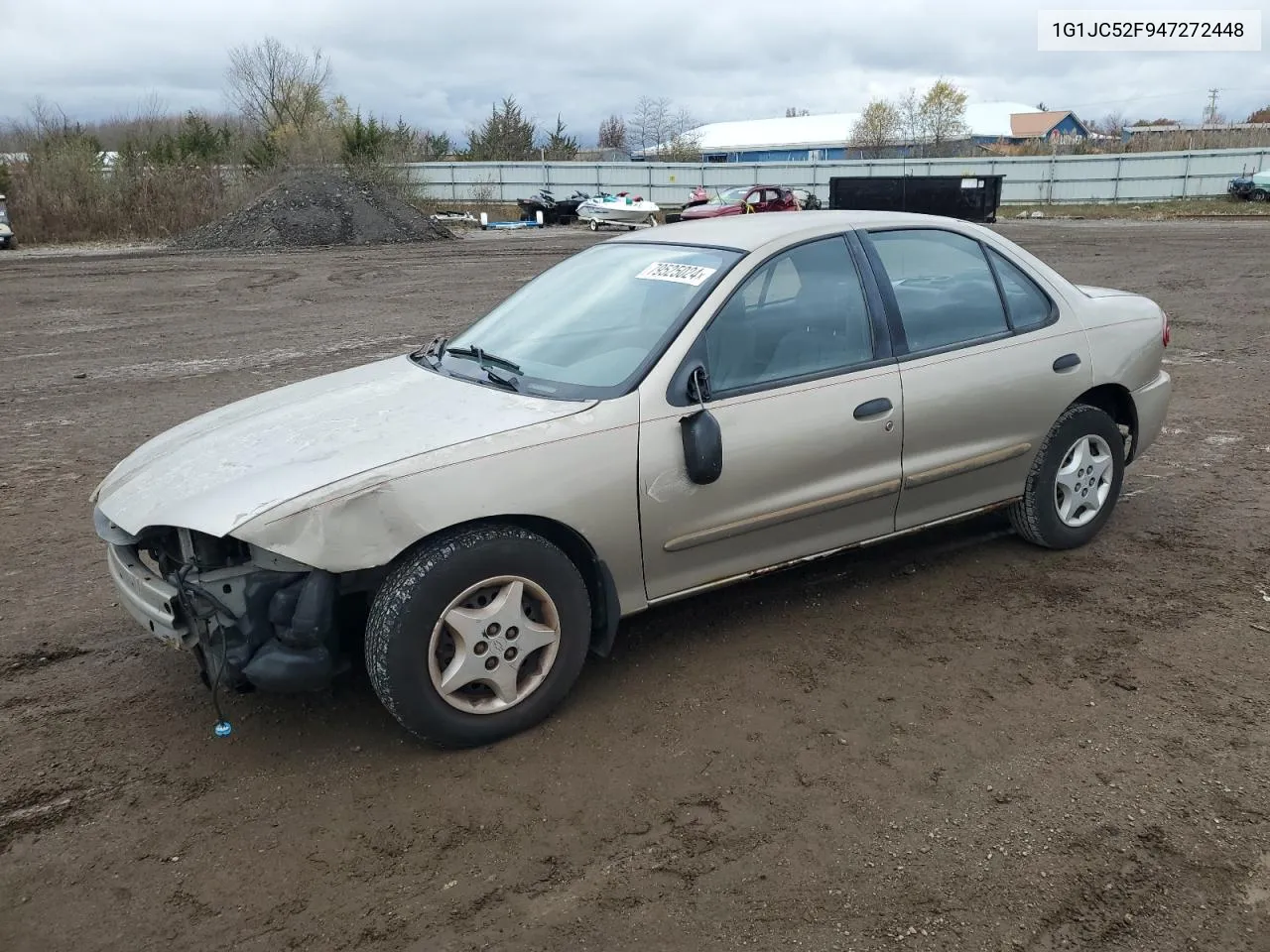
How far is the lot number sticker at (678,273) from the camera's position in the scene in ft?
12.8

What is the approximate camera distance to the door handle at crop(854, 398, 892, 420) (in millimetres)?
3941

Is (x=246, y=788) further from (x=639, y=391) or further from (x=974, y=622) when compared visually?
(x=974, y=622)

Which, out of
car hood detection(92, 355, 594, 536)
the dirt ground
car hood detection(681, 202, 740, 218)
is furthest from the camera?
car hood detection(681, 202, 740, 218)

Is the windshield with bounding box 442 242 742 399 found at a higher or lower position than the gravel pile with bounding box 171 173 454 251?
lower

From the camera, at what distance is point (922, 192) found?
32.9 m

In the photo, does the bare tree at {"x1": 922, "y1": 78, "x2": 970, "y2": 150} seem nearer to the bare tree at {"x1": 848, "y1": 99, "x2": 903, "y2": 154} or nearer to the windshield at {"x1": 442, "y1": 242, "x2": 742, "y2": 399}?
the bare tree at {"x1": 848, "y1": 99, "x2": 903, "y2": 154}

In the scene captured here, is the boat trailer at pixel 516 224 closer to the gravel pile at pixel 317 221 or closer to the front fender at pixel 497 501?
the gravel pile at pixel 317 221

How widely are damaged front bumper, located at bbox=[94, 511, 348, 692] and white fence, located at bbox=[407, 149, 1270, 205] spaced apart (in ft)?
116

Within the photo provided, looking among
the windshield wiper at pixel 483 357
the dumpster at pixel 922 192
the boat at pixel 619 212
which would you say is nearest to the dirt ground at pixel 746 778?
the windshield wiper at pixel 483 357

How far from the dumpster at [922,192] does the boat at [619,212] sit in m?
6.69

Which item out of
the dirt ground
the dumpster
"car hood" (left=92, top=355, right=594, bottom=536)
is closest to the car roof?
"car hood" (left=92, top=355, right=594, bottom=536)

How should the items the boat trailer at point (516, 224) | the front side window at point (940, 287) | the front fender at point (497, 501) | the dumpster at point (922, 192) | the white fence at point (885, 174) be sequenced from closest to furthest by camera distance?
the front fender at point (497, 501), the front side window at point (940, 287), the dumpster at point (922, 192), the boat trailer at point (516, 224), the white fence at point (885, 174)

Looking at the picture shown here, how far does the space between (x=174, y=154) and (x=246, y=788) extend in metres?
36.9

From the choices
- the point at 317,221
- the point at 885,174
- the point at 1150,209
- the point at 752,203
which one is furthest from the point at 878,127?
the point at 317,221
